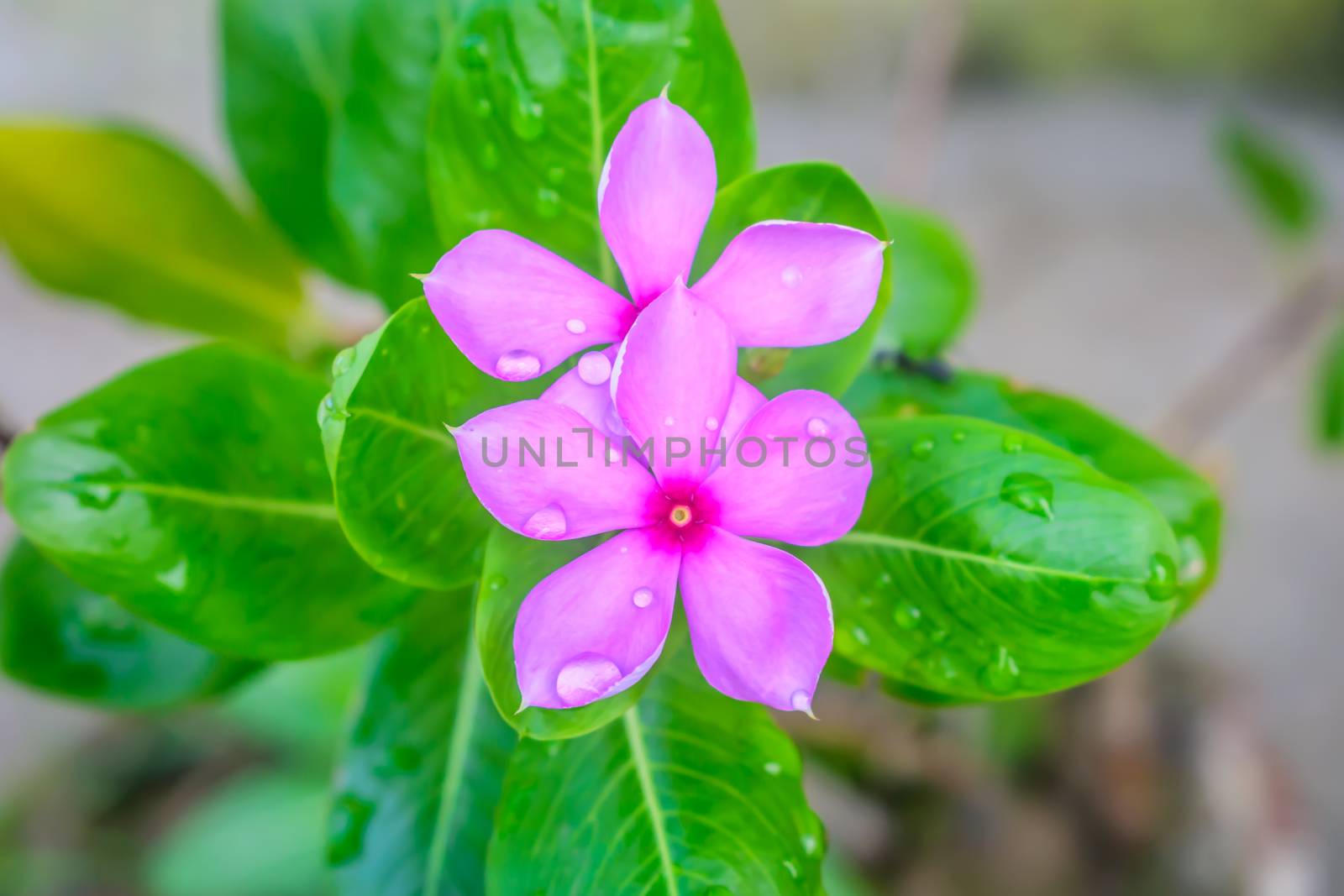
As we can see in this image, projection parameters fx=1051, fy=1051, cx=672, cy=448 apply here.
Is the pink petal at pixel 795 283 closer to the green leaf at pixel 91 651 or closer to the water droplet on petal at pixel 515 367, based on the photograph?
the water droplet on petal at pixel 515 367

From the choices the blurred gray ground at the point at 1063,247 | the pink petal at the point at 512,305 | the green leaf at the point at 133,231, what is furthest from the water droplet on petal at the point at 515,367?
the blurred gray ground at the point at 1063,247

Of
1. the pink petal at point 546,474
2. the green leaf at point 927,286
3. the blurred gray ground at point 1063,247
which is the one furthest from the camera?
the blurred gray ground at point 1063,247

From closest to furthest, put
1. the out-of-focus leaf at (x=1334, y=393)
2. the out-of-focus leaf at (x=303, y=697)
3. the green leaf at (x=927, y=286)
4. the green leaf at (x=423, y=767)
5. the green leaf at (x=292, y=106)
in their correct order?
the green leaf at (x=423, y=767), the green leaf at (x=927, y=286), the green leaf at (x=292, y=106), the out-of-focus leaf at (x=1334, y=393), the out-of-focus leaf at (x=303, y=697)

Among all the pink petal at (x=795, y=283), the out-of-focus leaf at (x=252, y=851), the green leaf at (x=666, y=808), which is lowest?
the out-of-focus leaf at (x=252, y=851)

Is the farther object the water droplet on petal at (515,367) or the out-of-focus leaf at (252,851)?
the out-of-focus leaf at (252,851)

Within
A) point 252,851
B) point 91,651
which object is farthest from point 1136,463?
point 252,851

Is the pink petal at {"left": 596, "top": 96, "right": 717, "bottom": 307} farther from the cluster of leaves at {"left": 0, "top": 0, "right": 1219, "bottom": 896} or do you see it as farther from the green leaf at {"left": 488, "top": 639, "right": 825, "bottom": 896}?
the green leaf at {"left": 488, "top": 639, "right": 825, "bottom": 896}

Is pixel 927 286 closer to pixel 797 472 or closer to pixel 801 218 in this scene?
pixel 801 218
